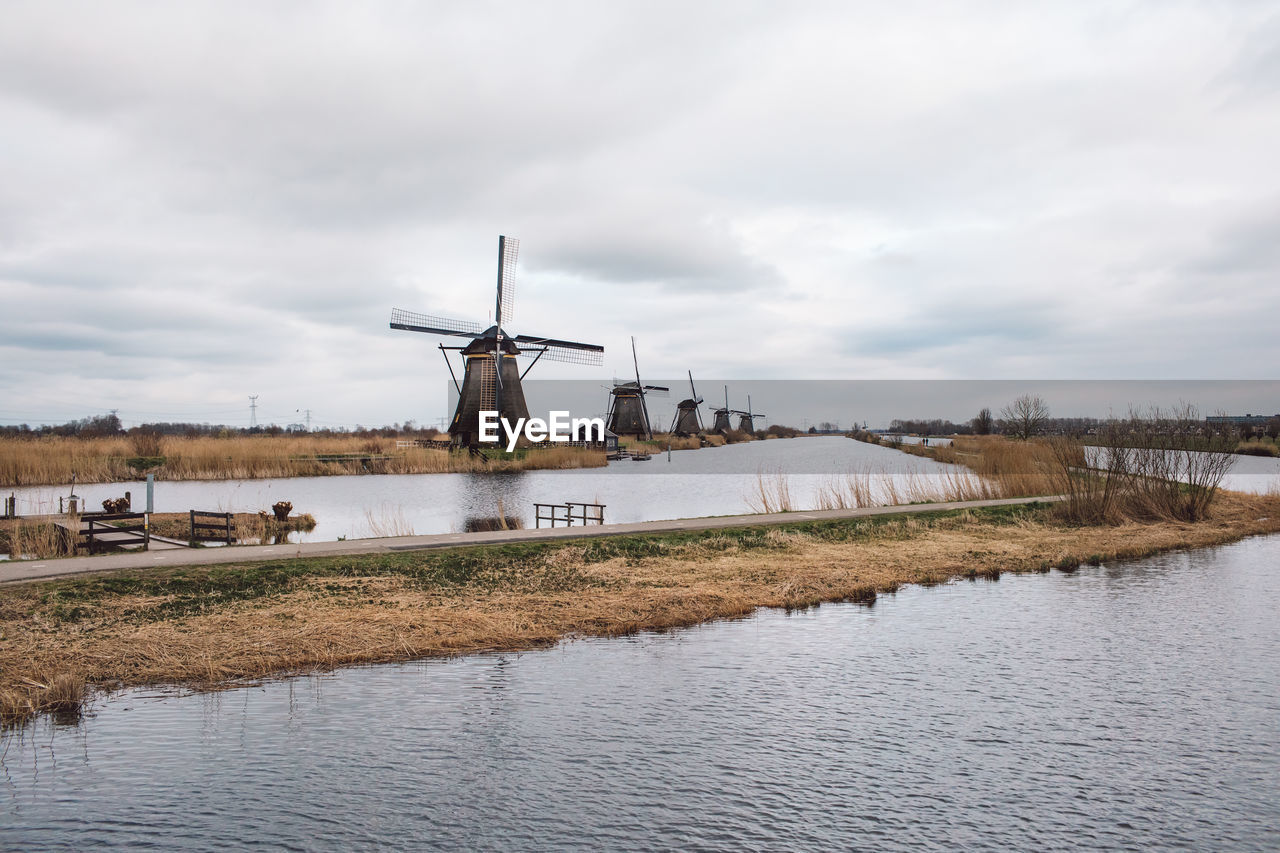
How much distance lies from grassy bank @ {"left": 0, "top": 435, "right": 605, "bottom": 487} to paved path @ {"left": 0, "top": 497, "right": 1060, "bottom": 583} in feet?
86.5

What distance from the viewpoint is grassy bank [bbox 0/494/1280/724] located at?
10.0 m

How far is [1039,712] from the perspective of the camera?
29.6ft

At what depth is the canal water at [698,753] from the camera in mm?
6496

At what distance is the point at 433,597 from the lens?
1327cm

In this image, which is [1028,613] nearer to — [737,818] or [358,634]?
[737,818]

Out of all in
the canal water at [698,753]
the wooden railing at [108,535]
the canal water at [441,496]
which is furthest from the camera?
the canal water at [441,496]

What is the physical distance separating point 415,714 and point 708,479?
40795 millimetres

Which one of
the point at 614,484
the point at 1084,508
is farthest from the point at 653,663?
the point at 614,484

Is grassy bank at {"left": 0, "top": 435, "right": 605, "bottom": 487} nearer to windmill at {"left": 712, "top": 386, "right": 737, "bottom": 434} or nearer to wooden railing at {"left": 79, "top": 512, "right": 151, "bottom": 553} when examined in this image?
wooden railing at {"left": 79, "top": 512, "right": 151, "bottom": 553}

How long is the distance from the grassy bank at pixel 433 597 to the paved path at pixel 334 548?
25.0 inches

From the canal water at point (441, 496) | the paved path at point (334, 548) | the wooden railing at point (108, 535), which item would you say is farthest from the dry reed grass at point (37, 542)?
the canal water at point (441, 496)

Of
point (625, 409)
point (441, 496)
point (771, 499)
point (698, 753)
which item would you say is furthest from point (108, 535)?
point (625, 409)

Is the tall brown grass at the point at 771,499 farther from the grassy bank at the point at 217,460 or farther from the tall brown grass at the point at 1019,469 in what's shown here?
the grassy bank at the point at 217,460

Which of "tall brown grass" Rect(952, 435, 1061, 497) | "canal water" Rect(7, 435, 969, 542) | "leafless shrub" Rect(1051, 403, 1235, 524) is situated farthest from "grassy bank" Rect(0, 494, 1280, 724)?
"tall brown grass" Rect(952, 435, 1061, 497)
